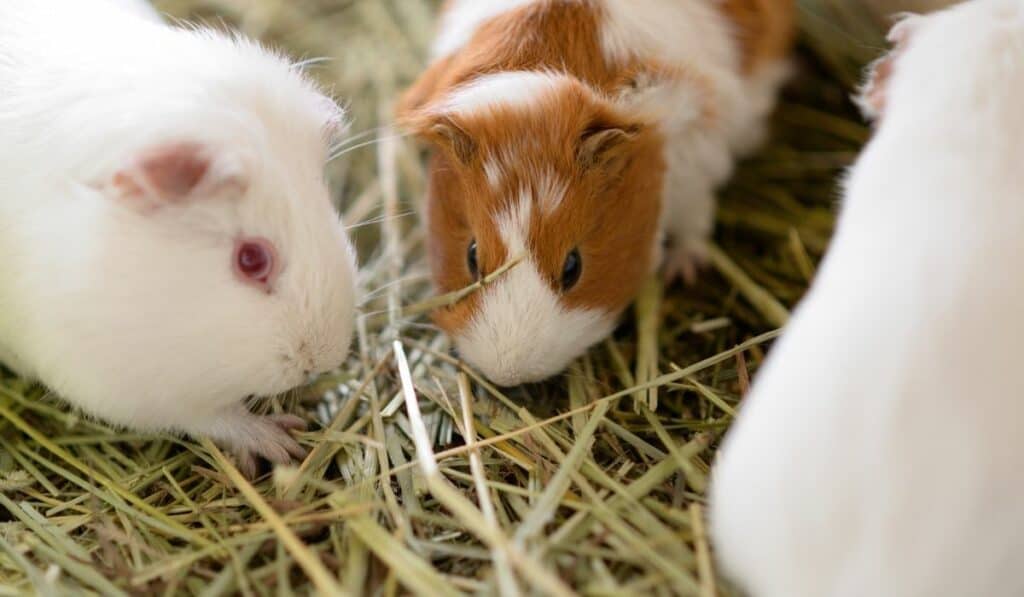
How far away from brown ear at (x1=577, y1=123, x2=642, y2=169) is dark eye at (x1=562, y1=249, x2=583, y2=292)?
0.19 m

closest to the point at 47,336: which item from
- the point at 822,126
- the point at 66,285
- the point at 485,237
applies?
the point at 66,285

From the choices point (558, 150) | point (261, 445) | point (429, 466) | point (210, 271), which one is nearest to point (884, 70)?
point (558, 150)

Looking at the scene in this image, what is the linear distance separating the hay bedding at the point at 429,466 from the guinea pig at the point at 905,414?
0.83 ft

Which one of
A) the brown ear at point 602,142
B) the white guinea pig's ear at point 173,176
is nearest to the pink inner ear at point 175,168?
the white guinea pig's ear at point 173,176

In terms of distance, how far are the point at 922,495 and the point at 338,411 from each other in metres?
1.22

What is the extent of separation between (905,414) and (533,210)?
0.83 metres

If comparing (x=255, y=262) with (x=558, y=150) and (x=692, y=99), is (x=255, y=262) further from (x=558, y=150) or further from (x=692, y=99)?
(x=692, y=99)

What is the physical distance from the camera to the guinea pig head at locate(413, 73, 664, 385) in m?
1.75

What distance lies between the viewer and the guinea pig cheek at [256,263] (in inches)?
60.0

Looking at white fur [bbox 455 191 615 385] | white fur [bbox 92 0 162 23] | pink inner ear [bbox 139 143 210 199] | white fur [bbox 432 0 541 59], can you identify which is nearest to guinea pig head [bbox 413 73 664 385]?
white fur [bbox 455 191 615 385]

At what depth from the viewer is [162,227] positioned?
1.48 metres

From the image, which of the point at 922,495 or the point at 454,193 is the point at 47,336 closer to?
the point at 454,193

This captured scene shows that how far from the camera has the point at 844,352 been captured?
1.22m

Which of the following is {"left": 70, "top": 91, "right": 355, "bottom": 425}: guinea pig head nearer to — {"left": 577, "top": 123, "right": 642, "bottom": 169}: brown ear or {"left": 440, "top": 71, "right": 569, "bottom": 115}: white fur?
{"left": 440, "top": 71, "right": 569, "bottom": 115}: white fur
